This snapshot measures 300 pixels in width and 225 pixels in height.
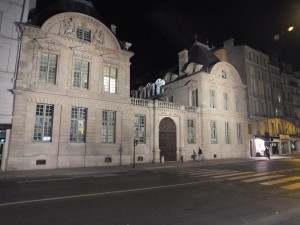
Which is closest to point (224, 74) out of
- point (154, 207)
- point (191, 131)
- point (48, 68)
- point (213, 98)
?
point (213, 98)

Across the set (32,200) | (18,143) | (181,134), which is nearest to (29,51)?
(18,143)

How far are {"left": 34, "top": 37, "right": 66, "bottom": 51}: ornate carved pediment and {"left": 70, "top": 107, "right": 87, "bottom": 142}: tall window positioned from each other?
5.55m

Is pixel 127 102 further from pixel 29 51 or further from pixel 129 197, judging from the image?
pixel 129 197

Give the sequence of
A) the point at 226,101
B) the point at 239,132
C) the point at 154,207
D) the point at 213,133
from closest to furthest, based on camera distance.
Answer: the point at 154,207, the point at 213,133, the point at 226,101, the point at 239,132

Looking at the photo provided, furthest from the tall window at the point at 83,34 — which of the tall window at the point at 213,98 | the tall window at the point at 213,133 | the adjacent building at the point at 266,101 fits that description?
the adjacent building at the point at 266,101

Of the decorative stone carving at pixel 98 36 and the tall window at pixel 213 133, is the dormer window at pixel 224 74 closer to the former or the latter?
the tall window at pixel 213 133

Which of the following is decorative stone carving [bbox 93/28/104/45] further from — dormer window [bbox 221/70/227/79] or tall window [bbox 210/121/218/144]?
dormer window [bbox 221/70/227/79]

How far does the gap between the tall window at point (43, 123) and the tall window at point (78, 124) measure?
184 centimetres

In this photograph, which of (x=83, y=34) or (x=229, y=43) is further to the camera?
(x=229, y=43)

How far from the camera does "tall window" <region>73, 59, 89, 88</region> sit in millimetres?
21359

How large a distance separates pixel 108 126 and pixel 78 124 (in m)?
2.94

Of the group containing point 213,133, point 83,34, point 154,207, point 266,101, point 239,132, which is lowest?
point 154,207

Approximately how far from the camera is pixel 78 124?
20.6 meters

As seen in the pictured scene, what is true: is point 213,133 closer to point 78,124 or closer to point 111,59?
point 111,59
